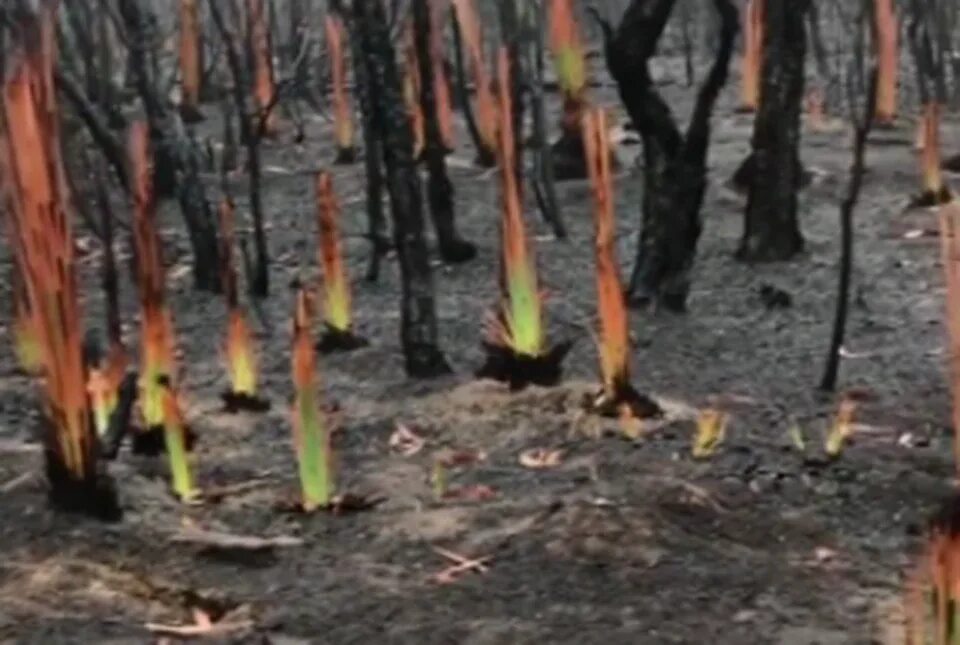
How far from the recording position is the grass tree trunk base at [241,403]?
5.04m

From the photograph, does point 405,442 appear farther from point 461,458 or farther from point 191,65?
point 191,65

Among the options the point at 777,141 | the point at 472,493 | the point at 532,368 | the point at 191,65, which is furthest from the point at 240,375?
the point at 191,65

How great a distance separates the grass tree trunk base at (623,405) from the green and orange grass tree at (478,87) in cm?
247

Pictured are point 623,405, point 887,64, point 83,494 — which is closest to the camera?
point 83,494

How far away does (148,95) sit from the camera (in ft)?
22.7

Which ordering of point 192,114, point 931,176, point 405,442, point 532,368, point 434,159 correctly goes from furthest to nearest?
point 192,114 → point 931,176 → point 434,159 → point 532,368 → point 405,442

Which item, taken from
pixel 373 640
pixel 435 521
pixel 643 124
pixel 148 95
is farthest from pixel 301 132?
pixel 373 640

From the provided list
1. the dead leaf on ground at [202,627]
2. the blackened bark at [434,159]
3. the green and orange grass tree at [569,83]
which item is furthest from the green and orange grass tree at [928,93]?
the dead leaf on ground at [202,627]

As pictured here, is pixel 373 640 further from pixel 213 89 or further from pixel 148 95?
pixel 213 89

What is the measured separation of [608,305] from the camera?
171 inches

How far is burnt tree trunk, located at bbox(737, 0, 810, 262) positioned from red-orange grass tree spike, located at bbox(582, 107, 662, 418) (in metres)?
2.68

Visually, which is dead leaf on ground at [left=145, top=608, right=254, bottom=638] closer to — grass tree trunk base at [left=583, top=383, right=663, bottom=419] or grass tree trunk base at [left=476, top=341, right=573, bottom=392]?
grass tree trunk base at [left=583, top=383, right=663, bottom=419]

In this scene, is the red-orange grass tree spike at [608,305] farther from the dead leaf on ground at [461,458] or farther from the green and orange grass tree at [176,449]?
the green and orange grass tree at [176,449]

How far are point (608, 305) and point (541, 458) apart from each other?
1.30 ft
